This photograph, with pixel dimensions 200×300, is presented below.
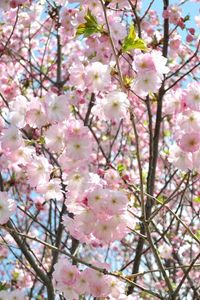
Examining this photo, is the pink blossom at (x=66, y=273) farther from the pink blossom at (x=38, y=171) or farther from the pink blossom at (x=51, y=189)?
the pink blossom at (x=38, y=171)

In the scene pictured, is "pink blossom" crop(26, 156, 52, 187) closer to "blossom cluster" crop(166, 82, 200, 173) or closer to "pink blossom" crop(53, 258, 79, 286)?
"pink blossom" crop(53, 258, 79, 286)

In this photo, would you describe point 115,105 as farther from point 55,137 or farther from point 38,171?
point 38,171

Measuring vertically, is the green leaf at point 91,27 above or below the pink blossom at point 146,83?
above

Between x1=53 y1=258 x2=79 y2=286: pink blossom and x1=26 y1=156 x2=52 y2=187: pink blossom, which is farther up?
x1=26 y1=156 x2=52 y2=187: pink blossom

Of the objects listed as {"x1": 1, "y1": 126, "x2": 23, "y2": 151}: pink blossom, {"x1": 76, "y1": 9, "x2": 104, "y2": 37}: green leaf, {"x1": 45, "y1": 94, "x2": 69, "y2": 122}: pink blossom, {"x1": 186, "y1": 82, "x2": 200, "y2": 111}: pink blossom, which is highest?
{"x1": 76, "y1": 9, "x2": 104, "y2": 37}: green leaf

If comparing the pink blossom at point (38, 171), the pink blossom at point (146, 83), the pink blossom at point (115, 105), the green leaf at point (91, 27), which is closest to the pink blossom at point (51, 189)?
the pink blossom at point (38, 171)

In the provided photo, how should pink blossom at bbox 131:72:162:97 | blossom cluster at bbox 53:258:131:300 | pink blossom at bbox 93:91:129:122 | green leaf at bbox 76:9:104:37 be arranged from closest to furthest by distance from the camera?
pink blossom at bbox 93:91:129:122, pink blossom at bbox 131:72:162:97, green leaf at bbox 76:9:104:37, blossom cluster at bbox 53:258:131:300

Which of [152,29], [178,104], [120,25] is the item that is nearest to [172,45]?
[152,29]

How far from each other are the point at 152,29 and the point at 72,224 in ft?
12.6

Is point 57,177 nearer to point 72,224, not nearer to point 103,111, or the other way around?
point 72,224

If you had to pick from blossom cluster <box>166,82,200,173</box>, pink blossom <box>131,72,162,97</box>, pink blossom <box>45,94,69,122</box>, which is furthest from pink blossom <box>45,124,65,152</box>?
blossom cluster <box>166,82,200,173</box>

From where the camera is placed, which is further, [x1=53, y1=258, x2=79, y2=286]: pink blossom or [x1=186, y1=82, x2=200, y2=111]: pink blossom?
[x1=53, y1=258, x2=79, y2=286]: pink blossom

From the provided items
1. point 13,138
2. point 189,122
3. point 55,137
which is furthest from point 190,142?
point 13,138

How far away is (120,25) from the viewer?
11.3 ft
